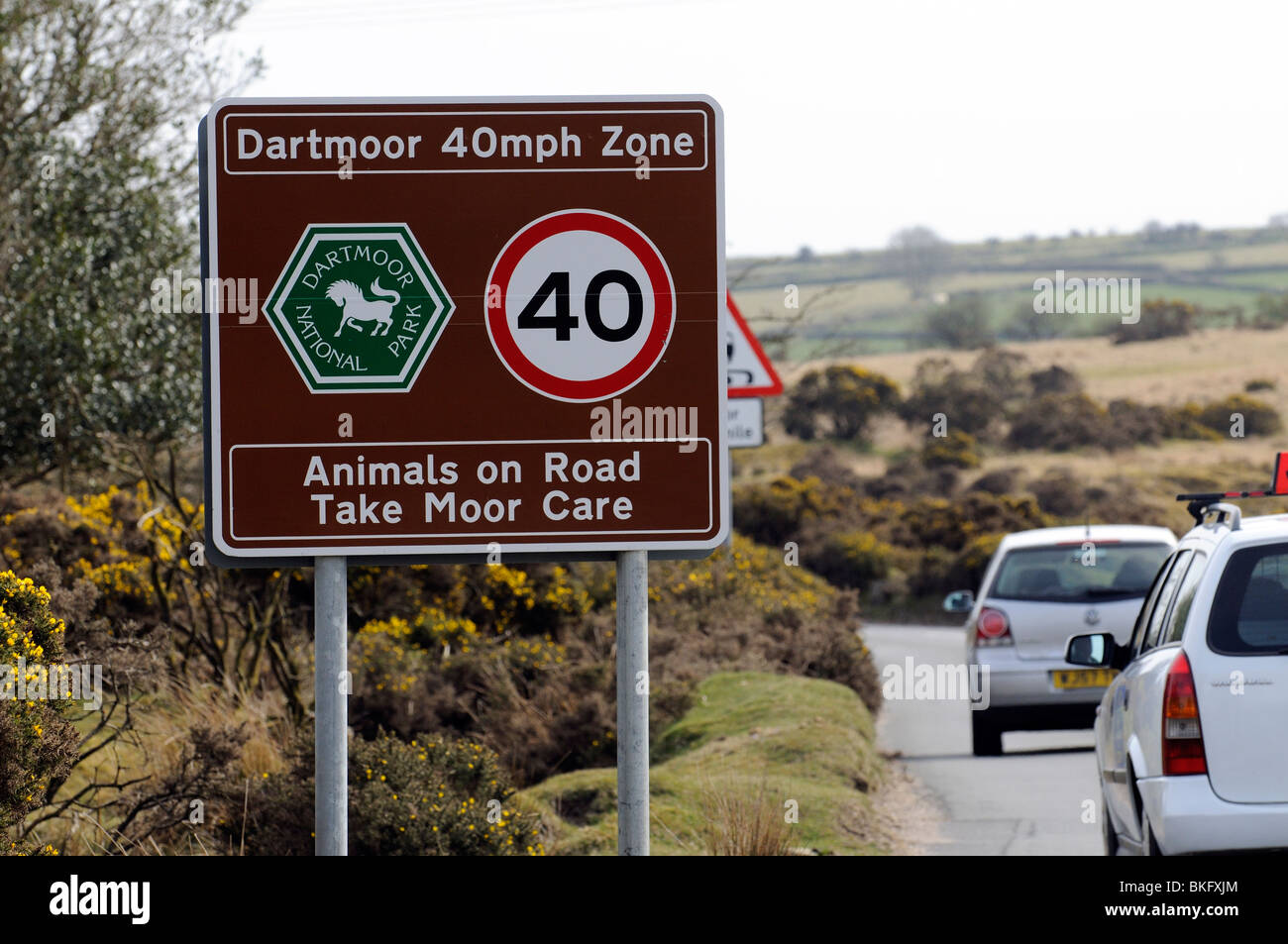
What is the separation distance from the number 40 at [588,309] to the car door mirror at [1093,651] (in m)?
3.62

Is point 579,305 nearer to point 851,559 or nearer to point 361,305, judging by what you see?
point 361,305

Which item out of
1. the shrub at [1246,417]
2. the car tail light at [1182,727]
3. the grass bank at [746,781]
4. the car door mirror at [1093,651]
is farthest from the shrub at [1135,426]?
the car tail light at [1182,727]

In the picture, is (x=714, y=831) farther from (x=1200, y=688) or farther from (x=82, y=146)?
(x=82, y=146)

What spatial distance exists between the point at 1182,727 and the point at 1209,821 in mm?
323

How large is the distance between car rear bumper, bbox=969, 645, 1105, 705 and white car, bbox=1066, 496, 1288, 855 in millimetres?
6795

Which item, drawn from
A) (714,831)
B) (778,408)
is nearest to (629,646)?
(714,831)

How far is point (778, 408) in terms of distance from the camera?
64.2 m

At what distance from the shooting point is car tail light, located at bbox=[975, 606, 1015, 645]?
13302 millimetres

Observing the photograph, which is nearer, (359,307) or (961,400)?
(359,307)

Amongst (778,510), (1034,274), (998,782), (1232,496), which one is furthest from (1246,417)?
(1232,496)

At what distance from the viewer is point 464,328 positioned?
449 cm

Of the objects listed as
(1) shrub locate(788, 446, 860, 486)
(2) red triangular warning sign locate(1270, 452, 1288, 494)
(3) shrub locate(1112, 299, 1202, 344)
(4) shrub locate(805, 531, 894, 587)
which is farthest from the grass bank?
(3) shrub locate(1112, 299, 1202, 344)
